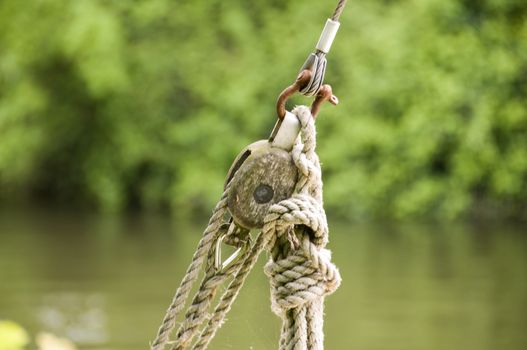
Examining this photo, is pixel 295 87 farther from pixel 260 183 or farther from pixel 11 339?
pixel 11 339

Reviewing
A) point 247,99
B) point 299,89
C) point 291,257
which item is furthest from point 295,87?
point 247,99

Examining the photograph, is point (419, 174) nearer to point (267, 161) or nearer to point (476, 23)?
point (476, 23)

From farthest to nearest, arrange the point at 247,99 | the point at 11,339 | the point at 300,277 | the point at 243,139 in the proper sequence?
the point at 243,139, the point at 247,99, the point at 300,277, the point at 11,339

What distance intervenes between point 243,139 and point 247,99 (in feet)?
2.22

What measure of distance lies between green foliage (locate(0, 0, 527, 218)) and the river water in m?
1.24

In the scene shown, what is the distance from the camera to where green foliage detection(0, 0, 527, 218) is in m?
14.0

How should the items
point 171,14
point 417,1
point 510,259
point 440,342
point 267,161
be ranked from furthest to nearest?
1. point 171,14
2. point 417,1
3. point 510,259
4. point 440,342
5. point 267,161

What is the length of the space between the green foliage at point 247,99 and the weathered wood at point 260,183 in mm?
12253

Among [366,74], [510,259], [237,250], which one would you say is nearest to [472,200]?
[366,74]

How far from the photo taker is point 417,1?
14.8 meters

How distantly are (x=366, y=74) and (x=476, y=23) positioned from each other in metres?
1.75

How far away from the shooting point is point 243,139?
1587cm

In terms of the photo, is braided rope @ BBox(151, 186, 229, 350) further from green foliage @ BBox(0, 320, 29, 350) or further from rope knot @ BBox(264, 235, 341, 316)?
green foliage @ BBox(0, 320, 29, 350)

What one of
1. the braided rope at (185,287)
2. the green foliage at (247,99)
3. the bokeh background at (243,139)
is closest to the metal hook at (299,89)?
the braided rope at (185,287)
